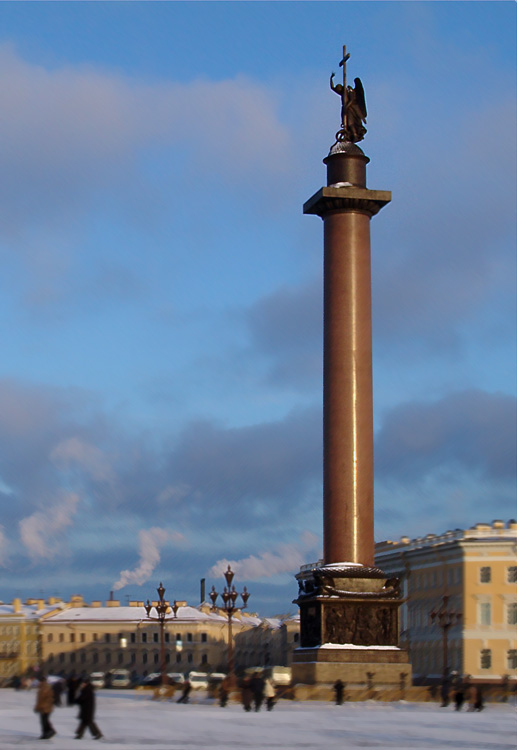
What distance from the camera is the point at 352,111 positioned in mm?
43562

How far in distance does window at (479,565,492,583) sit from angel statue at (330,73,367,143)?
4283 cm

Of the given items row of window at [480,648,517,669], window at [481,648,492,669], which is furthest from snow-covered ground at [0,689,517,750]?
window at [481,648,492,669]

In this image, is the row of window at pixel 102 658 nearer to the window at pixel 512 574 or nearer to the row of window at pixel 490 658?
the row of window at pixel 490 658

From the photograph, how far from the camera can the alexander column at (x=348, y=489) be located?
127 ft

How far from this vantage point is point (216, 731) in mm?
27562

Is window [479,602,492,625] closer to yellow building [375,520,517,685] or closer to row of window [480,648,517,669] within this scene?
yellow building [375,520,517,685]

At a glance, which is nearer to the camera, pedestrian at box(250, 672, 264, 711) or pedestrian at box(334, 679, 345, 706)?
pedestrian at box(250, 672, 264, 711)

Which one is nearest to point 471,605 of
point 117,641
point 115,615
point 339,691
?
point 339,691

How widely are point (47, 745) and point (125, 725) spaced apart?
596cm

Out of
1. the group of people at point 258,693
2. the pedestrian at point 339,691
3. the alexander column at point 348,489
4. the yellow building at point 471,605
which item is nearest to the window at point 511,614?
the yellow building at point 471,605

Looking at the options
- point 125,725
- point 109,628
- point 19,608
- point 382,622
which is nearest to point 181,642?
point 109,628

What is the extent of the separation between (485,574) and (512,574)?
5.15 ft

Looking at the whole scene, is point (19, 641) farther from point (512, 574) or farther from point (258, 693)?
point (258, 693)

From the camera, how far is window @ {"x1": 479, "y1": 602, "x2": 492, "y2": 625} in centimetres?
7969
